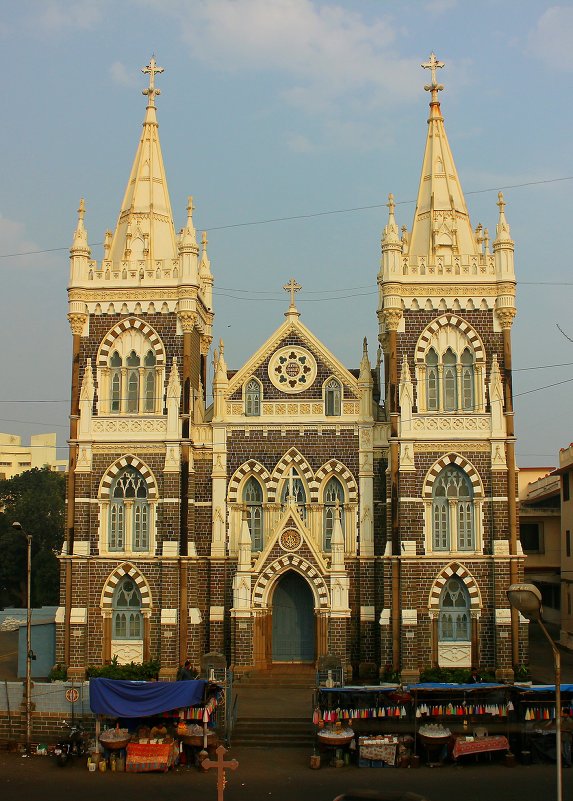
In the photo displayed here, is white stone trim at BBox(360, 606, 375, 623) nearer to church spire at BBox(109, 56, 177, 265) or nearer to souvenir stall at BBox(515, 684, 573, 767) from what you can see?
souvenir stall at BBox(515, 684, 573, 767)

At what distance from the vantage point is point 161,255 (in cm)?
4009

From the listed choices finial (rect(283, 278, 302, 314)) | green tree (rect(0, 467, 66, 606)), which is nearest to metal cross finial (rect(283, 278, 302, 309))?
finial (rect(283, 278, 302, 314))

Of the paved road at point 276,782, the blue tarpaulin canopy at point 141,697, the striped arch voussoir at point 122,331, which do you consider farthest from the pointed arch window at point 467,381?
the blue tarpaulin canopy at point 141,697

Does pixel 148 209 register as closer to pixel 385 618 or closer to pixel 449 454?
pixel 449 454

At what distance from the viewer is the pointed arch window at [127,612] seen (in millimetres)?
37250

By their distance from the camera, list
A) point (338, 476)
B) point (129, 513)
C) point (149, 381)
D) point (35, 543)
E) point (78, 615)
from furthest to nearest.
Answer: point (35, 543), point (149, 381), point (338, 476), point (129, 513), point (78, 615)

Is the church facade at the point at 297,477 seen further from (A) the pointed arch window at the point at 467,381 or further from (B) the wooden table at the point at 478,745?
(B) the wooden table at the point at 478,745

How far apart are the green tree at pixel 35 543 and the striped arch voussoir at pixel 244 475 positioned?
86.4ft

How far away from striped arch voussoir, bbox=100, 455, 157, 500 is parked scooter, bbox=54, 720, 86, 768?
36.1 feet

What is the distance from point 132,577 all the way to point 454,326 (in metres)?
14.3

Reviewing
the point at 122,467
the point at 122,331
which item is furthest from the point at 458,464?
the point at 122,331

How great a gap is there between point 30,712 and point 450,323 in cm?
1921

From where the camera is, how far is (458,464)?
3706cm

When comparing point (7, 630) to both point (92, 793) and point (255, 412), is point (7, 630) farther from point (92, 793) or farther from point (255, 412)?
point (92, 793)
